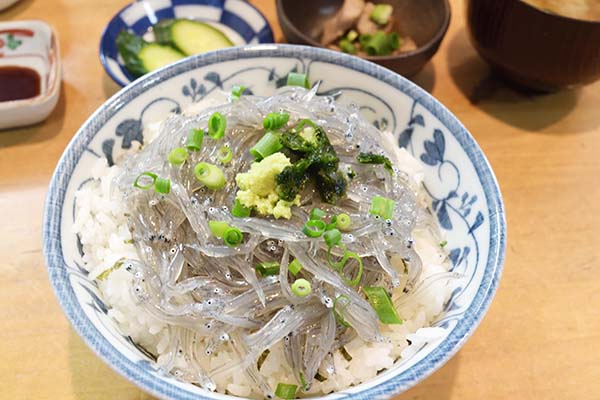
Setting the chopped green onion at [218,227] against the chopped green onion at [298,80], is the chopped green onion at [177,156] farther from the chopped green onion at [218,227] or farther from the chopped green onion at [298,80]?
the chopped green onion at [298,80]

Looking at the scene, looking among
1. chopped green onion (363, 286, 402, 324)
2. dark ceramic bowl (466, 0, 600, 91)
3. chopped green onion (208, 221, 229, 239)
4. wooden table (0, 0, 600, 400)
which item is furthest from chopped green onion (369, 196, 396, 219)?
dark ceramic bowl (466, 0, 600, 91)

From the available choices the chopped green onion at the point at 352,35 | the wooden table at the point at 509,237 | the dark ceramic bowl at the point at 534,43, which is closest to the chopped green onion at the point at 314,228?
the wooden table at the point at 509,237

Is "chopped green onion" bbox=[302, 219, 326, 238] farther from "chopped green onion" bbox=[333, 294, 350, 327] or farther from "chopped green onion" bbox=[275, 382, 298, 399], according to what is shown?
"chopped green onion" bbox=[275, 382, 298, 399]

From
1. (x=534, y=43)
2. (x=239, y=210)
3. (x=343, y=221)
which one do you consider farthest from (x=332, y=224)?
(x=534, y=43)

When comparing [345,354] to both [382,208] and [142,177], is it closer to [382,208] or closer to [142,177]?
[382,208]

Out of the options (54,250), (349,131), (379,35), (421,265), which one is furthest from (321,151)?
(379,35)

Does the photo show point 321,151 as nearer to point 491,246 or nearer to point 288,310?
point 288,310

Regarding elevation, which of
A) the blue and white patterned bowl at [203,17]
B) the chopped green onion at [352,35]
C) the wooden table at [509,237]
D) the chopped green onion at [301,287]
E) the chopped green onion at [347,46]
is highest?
the chopped green onion at [301,287]

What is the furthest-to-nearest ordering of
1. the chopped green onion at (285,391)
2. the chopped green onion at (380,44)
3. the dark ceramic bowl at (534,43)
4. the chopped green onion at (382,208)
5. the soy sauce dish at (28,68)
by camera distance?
the chopped green onion at (380,44) → the soy sauce dish at (28,68) → the dark ceramic bowl at (534,43) → the chopped green onion at (382,208) → the chopped green onion at (285,391)
